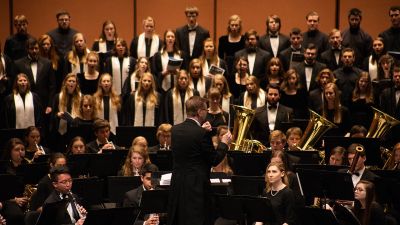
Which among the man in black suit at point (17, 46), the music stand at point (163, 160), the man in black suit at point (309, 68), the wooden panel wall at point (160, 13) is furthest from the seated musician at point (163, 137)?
the wooden panel wall at point (160, 13)

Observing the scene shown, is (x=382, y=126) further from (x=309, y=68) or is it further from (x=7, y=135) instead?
(x=7, y=135)

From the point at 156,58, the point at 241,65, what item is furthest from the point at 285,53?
the point at 156,58

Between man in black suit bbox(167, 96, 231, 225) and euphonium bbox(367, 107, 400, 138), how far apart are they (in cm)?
322

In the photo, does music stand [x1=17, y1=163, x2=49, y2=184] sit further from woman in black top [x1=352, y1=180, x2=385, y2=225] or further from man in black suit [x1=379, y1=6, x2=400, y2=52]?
man in black suit [x1=379, y1=6, x2=400, y2=52]

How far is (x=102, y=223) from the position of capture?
773cm

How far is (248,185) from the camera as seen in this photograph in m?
9.05

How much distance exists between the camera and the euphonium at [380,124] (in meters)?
10.6

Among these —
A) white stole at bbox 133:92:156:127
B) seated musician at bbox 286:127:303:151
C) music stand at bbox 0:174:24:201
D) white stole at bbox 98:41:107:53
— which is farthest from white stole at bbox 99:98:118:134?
music stand at bbox 0:174:24:201

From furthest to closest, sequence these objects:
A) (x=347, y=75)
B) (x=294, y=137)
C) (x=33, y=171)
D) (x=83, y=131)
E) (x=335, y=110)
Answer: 1. (x=347, y=75)
2. (x=335, y=110)
3. (x=83, y=131)
4. (x=294, y=137)
5. (x=33, y=171)

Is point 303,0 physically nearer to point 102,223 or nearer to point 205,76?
point 205,76

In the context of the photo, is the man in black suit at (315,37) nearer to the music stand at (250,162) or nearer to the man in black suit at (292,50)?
the man in black suit at (292,50)

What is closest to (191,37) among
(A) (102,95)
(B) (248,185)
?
(A) (102,95)

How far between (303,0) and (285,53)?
2874mm

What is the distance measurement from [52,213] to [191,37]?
5847 mm
